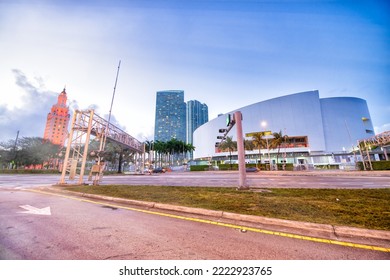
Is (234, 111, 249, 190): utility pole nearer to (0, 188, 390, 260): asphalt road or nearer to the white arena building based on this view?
(0, 188, 390, 260): asphalt road

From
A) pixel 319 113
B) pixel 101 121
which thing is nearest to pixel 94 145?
pixel 101 121

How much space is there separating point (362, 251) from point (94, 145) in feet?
194

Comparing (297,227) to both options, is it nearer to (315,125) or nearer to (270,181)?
(270,181)

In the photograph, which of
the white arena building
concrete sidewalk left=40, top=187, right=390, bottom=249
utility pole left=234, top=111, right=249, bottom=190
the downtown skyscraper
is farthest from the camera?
the downtown skyscraper

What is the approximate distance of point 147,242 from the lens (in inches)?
119

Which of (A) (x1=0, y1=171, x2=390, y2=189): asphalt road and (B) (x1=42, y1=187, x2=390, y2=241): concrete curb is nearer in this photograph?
(B) (x1=42, y1=187, x2=390, y2=241): concrete curb

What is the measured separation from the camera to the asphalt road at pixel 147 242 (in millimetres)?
2559

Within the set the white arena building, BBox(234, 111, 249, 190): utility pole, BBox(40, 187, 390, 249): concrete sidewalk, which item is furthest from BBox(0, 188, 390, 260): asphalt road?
the white arena building

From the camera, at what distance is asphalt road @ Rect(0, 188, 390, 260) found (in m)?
2.56

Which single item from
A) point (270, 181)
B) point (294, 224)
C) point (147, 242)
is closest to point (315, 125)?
point (270, 181)

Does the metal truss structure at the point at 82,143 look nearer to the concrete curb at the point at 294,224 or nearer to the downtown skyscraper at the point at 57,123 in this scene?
the concrete curb at the point at 294,224

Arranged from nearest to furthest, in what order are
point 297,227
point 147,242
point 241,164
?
point 147,242
point 297,227
point 241,164
